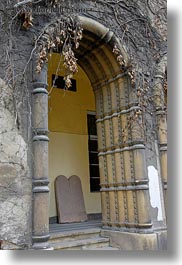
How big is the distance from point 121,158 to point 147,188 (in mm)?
479

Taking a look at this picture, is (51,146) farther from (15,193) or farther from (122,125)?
(15,193)

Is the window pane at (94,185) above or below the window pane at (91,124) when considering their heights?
below

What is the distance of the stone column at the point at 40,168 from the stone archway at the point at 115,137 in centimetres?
16

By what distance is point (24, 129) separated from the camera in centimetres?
277

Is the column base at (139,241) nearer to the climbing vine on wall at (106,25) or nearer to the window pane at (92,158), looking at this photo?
the climbing vine on wall at (106,25)

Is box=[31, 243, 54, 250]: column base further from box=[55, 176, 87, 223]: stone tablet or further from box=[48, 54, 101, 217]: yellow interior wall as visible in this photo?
box=[48, 54, 101, 217]: yellow interior wall

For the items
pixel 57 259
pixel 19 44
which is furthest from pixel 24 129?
pixel 57 259

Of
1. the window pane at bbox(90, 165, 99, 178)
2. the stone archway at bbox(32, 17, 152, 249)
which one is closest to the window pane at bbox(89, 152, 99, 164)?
the window pane at bbox(90, 165, 99, 178)

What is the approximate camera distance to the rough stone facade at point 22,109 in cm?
258

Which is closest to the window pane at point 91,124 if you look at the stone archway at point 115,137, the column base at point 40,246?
the stone archway at point 115,137

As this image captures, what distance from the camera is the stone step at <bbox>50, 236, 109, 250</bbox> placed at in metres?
3.22

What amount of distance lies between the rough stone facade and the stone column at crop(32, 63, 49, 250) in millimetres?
42

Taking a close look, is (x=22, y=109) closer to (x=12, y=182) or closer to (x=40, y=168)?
(x=40, y=168)

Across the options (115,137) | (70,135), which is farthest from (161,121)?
(70,135)
